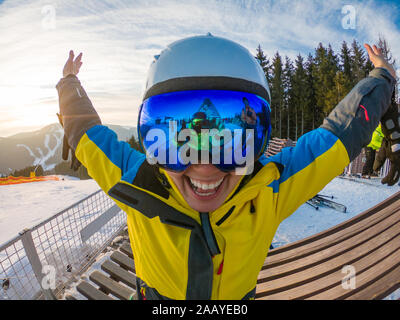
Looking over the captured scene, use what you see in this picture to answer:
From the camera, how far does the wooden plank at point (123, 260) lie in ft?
9.52

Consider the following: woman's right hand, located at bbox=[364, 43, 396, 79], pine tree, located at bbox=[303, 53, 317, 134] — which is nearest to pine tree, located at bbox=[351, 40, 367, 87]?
pine tree, located at bbox=[303, 53, 317, 134]

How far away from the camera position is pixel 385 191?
7250 mm

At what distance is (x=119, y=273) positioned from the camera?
2.78m

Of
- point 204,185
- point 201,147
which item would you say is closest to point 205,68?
point 201,147

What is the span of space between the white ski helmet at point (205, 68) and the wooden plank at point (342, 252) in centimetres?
240

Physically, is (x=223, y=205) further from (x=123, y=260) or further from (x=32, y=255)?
(x=123, y=260)

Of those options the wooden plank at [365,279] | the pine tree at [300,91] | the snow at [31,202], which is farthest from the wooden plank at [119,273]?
the pine tree at [300,91]

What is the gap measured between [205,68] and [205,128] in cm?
32

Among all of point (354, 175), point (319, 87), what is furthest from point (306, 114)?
point (354, 175)

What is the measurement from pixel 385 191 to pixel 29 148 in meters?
143

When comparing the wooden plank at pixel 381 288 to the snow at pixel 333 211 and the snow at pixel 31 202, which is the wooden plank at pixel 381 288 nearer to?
the snow at pixel 333 211

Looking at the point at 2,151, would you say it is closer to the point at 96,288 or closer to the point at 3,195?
the point at 3,195

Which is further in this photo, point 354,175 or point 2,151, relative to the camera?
point 2,151
